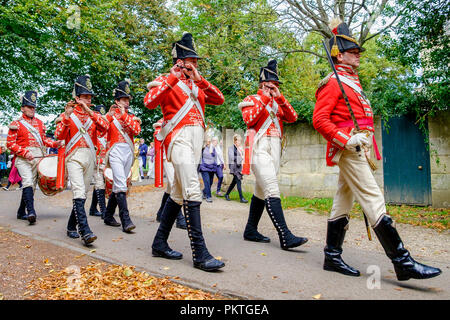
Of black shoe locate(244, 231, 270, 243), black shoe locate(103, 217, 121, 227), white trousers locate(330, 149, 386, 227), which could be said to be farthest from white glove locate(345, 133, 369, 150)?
black shoe locate(103, 217, 121, 227)

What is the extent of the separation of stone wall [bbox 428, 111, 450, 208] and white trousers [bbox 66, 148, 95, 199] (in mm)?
7797

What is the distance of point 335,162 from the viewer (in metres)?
4.01

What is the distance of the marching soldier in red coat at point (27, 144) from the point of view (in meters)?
7.44

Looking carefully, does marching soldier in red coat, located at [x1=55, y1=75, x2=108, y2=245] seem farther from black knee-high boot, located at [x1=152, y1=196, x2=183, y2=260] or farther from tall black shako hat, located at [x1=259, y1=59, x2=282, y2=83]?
tall black shako hat, located at [x1=259, y1=59, x2=282, y2=83]

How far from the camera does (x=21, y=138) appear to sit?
759 centimetres

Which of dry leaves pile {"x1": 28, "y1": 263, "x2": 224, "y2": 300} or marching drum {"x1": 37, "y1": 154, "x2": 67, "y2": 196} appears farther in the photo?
marching drum {"x1": 37, "y1": 154, "x2": 67, "y2": 196}

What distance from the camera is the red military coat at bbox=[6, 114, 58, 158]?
7.42 metres

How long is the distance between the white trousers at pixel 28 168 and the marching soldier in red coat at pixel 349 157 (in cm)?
588

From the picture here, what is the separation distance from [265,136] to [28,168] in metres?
4.89

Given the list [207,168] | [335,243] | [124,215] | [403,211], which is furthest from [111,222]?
[403,211]

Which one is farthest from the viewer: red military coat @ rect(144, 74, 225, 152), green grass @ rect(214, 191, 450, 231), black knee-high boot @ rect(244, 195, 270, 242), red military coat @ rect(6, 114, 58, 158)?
green grass @ rect(214, 191, 450, 231)

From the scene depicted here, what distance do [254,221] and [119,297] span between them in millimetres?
2612

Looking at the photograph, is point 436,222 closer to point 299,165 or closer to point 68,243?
point 299,165

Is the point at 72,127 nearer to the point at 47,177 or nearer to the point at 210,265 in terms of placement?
the point at 47,177
